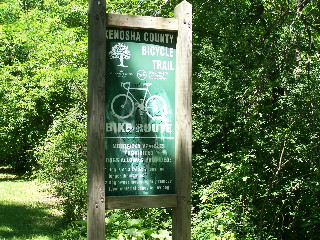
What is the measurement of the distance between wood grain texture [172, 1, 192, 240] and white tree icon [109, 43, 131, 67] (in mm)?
512

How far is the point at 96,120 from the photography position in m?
3.67

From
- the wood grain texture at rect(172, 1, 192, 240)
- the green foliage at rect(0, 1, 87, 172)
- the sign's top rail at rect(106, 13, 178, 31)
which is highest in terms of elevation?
the green foliage at rect(0, 1, 87, 172)

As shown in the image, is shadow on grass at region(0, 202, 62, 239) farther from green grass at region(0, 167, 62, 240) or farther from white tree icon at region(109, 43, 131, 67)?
white tree icon at region(109, 43, 131, 67)

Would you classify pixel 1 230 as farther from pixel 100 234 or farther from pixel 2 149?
pixel 2 149

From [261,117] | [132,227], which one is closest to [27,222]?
[132,227]

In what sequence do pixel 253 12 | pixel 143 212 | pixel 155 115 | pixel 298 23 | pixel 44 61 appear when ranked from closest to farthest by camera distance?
pixel 155 115 < pixel 298 23 < pixel 143 212 < pixel 253 12 < pixel 44 61

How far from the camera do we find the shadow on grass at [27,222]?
890 cm

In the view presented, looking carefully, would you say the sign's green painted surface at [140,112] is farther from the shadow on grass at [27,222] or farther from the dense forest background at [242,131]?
the shadow on grass at [27,222]

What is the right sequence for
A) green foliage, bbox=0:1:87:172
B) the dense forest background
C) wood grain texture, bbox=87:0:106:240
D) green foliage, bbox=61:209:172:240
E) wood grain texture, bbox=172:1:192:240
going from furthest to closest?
green foliage, bbox=0:1:87:172 → the dense forest background → green foliage, bbox=61:209:172:240 → wood grain texture, bbox=172:1:192:240 → wood grain texture, bbox=87:0:106:240

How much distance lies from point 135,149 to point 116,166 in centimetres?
23

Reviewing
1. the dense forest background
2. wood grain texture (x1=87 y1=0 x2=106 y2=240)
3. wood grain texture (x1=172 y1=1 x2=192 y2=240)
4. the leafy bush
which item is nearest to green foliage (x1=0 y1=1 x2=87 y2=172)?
the dense forest background

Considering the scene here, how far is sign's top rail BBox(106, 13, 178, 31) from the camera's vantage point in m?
3.76

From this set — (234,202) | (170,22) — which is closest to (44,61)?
(234,202)

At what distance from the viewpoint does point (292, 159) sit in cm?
718
